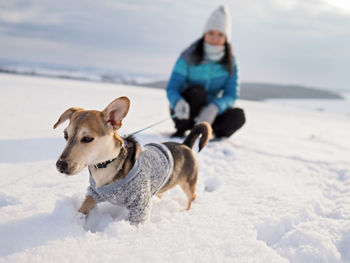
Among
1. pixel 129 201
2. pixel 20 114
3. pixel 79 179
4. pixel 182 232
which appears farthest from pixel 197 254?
pixel 20 114

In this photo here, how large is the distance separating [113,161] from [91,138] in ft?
0.97

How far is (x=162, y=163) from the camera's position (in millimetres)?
2373

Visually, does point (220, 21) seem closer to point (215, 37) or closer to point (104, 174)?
point (215, 37)

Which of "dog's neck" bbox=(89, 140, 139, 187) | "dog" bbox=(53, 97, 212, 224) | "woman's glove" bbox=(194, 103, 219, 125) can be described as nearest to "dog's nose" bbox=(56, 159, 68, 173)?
"dog" bbox=(53, 97, 212, 224)

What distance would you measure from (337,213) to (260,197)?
70 cm

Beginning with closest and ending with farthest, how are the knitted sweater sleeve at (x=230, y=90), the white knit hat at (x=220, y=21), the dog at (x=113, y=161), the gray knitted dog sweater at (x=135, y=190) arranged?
1. the dog at (x=113, y=161)
2. the gray knitted dog sweater at (x=135, y=190)
3. the white knit hat at (x=220, y=21)
4. the knitted sweater sleeve at (x=230, y=90)

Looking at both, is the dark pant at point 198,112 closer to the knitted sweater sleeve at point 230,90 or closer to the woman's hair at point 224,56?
the knitted sweater sleeve at point 230,90

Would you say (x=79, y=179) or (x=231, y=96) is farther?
(x=231, y=96)

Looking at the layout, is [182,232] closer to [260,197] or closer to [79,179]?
[260,197]

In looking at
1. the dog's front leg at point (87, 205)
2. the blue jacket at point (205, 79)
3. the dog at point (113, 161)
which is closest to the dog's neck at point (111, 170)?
the dog at point (113, 161)

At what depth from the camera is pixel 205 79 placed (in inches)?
197

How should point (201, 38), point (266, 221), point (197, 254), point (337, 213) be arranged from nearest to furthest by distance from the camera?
point (197, 254)
point (266, 221)
point (337, 213)
point (201, 38)

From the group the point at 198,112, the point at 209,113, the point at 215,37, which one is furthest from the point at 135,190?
the point at 215,37

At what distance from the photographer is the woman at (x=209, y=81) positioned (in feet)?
15.5
